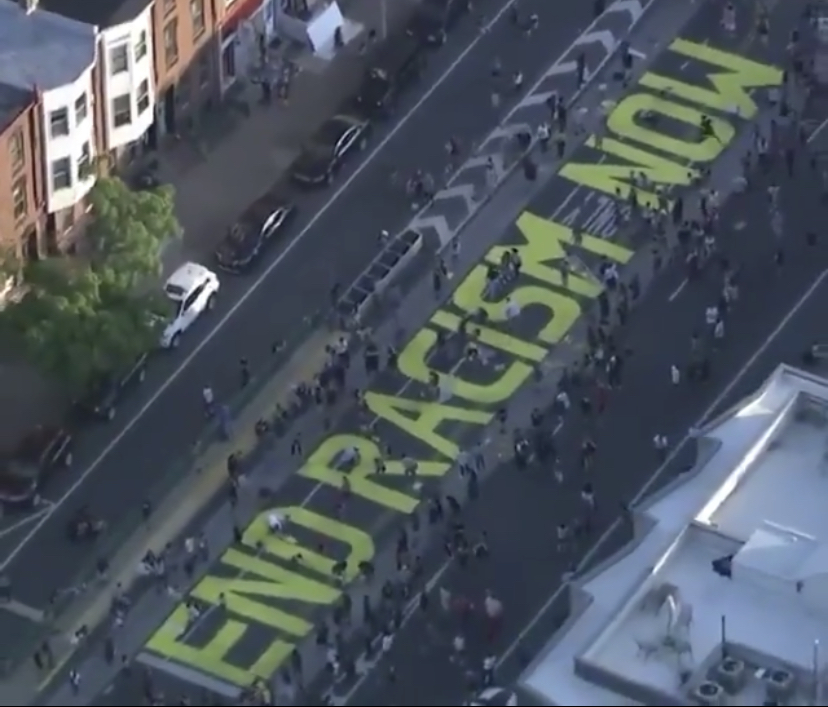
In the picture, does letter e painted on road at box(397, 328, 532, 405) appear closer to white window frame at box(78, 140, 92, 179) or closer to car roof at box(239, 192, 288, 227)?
car roof at box(239, 192, 288, 227)

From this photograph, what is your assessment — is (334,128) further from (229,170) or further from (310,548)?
(310,548)

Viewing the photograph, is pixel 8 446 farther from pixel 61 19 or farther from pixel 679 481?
pixel 679 481

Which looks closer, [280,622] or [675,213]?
[280,622]

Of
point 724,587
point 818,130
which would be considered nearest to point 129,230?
point 818,130

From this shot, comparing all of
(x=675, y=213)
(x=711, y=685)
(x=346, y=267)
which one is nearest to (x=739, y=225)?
(x=675, y=213)

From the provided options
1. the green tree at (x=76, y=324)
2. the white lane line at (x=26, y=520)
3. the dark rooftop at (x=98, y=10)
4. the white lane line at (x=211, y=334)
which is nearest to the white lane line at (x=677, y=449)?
the white lane line at (x=211, y=334)

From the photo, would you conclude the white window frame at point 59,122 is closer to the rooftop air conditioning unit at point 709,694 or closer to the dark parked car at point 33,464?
the dark parked car at point 33,464
